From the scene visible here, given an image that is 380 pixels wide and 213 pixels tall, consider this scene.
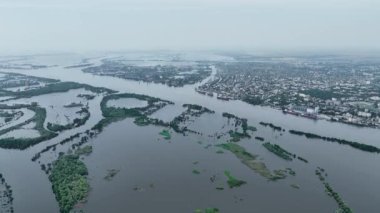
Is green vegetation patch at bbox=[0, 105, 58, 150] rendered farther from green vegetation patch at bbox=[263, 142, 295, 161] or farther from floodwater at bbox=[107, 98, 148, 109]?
green vegetation patch at bbox=[263, 142, 295, 161]

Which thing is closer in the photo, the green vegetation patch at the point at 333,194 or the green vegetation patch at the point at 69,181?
the green vegetation patch at the point at 333,194

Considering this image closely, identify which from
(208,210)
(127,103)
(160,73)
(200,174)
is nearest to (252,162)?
(200,174)

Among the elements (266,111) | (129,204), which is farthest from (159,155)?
(266,111)

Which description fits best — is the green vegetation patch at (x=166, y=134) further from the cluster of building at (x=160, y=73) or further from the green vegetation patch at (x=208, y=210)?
the cluster of building at (x=160, y=73)

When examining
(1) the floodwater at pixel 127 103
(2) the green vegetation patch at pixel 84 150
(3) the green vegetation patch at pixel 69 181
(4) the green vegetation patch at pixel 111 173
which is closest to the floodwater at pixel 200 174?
(4) the green vegetation patch at pixel 111 173

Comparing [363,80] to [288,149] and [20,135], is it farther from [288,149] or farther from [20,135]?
[20,135]

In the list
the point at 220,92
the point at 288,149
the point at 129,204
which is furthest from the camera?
the point at 220,92
